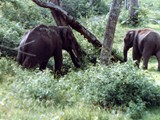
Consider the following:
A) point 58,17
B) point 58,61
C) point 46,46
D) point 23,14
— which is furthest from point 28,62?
point 23,14

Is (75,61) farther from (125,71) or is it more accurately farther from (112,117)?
(112,117)

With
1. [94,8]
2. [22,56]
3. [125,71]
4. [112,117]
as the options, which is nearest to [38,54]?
[22,56]

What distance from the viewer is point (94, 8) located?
26609 mm

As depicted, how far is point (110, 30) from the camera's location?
1080 cm

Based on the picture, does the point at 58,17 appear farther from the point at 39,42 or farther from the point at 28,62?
the point at 28,62

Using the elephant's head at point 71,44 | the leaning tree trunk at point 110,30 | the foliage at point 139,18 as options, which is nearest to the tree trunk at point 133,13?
the foliage at point 139,18

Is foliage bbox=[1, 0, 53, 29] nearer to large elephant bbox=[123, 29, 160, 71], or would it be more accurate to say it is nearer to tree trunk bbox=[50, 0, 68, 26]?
tree trunk bbox=[50, 0, 68, 26]

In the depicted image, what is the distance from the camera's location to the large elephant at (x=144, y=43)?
14305mm

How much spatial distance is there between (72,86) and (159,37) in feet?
20.6

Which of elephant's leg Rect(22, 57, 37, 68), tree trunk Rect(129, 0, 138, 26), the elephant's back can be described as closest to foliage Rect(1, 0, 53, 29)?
tree trunk Rect(129, 0, 138, 26)

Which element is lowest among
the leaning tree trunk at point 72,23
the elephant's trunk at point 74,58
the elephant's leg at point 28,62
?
the elephant's trunk at point 74,58

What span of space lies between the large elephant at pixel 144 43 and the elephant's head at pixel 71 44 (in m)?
2.09

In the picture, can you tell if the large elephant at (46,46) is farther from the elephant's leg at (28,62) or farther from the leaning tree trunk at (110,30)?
the leaning tree trunk at (110,30)

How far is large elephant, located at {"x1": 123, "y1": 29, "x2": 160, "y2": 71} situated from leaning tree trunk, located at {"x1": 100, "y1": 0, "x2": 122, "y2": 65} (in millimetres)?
3213
